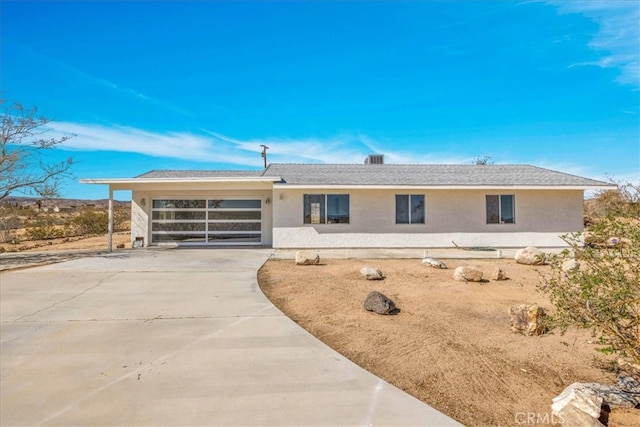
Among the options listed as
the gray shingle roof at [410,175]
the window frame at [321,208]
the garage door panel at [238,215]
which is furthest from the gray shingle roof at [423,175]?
the garage door panel at [238,215]

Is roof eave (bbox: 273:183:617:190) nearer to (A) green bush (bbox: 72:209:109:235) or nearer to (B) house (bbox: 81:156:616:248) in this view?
(B) house (bbox: 81:156:616:248)

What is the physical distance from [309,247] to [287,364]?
9878 mm

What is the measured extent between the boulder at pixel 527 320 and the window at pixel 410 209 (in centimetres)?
918

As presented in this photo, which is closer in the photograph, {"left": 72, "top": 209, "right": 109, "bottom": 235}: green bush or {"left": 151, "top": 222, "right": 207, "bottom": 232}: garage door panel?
{"left": 151, "top": 222, "right": 207, "bottom": 232}: garage door panel

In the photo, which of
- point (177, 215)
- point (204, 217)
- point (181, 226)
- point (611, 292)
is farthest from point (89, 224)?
point (611, 292)

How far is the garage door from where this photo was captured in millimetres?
14773

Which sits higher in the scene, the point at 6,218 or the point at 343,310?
the point at 6,218

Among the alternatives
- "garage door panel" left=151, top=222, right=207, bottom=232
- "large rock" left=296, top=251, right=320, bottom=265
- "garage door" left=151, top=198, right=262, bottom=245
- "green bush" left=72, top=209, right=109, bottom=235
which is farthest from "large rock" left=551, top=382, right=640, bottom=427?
"green bush" left=72, top=209, right=109, bottom=235

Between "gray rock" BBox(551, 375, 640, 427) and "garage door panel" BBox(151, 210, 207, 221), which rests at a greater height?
"garage door panel" BBox(151, 210, 207, 221)

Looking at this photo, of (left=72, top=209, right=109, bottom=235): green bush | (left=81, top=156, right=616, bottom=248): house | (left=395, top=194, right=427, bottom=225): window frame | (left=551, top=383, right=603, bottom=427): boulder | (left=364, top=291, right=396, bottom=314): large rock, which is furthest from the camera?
(left=72, top=209, right=109, bottom=235): green bush

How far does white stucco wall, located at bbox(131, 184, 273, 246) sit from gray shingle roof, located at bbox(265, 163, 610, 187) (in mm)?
1513

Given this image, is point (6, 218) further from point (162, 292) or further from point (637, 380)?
point (637, 380)

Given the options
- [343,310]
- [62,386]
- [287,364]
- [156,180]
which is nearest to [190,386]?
[287,364]

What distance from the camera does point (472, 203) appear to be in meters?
13.7
